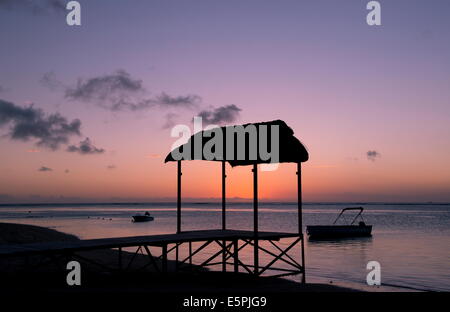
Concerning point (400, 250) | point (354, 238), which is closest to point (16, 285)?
point (400, 250)

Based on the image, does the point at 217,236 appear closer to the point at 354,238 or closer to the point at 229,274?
the point at 229,274

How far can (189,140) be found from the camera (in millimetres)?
16125

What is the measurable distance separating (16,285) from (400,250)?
3587 centimetres

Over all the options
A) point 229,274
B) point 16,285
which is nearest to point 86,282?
point 16,285

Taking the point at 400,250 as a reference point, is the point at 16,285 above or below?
above

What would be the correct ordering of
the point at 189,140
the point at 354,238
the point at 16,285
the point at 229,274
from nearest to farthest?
the point at 16,285 → the point at 229,274 → the point at 189,140 → the point at 354,238
